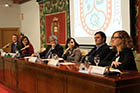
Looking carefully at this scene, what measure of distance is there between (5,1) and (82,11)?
4.76m

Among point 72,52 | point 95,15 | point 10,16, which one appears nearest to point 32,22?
point 10,16

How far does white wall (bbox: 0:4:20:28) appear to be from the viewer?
895cm

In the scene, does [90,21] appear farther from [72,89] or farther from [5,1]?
[5,1]

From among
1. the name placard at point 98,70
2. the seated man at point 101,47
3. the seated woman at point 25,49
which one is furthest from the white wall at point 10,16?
the name placard at point 98,70

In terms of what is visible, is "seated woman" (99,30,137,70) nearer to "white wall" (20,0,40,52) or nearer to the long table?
the long table

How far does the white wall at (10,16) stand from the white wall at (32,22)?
0.88ft

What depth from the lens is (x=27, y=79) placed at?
363cm

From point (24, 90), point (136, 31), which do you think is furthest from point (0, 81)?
point (136, 31)

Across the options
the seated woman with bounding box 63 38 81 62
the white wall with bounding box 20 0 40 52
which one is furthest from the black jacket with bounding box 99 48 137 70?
the white wall with bounding box 20 0 40 52

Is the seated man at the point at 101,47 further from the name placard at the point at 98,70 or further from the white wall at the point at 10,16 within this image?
the white wall at the point at 10,16

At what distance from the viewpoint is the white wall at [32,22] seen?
26.5 feet

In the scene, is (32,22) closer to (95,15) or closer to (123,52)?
(95,15)

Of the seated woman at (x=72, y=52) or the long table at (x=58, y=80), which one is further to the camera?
the seated woman at (x=72, y=52)

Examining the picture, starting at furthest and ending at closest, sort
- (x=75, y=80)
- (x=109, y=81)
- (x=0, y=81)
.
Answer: (x=0, y=81) → (x=75, y=80) → (x=109, y=81)
